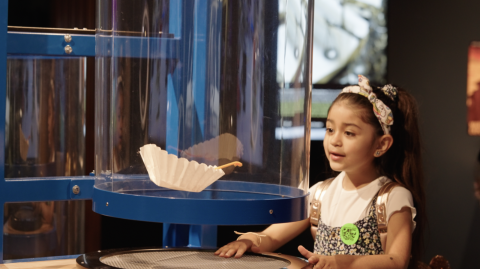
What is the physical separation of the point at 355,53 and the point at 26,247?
217cm

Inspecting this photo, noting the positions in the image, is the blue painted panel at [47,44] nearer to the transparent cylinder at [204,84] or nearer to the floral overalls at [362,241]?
the transparent cylinder at [204,84]

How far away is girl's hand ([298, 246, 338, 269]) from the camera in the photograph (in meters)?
1.08

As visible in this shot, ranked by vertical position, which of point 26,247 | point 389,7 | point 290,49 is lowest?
point 26,247

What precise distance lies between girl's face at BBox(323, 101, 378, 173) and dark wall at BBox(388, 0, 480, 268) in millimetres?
1907

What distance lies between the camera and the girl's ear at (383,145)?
4.84 ft

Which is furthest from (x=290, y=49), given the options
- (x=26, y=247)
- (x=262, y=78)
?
(x=26, y=247)

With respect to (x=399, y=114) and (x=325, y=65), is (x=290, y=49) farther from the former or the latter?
(x=325, y=65)

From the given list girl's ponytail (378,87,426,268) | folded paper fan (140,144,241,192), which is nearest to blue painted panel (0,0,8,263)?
folded paper fan (140,144,241,192)

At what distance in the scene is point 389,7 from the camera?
10.9 feet

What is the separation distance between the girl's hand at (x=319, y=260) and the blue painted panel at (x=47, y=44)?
1.91ft

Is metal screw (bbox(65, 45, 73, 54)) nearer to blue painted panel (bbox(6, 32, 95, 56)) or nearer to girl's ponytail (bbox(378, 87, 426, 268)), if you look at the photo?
blue painted panel (bbox(6, 32, 95, 56))

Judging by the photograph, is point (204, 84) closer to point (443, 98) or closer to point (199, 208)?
point (199, 208)

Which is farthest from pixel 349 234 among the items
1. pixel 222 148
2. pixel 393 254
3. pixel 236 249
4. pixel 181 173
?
pixel 181 173

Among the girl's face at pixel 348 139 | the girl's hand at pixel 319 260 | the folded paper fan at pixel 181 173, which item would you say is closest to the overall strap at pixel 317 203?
the girl's face at pixel 348 139
